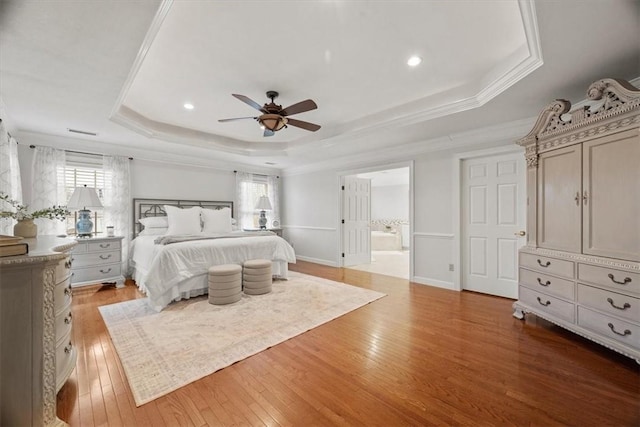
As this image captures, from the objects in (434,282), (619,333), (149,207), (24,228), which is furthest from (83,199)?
(619,333)

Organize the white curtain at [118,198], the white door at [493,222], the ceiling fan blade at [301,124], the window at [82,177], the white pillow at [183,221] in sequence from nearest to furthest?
the ceiling fan blade at [301,124] < the white door at [493,222] < the window at [82,177] < the white pillow at [183,221] < the white curtain at [118,198]

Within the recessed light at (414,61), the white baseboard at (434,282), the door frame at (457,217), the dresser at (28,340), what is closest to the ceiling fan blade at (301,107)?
the recessed light at (414,61)

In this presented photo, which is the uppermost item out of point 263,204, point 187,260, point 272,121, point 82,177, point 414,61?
point 414,61

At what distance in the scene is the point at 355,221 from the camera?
6.27 meters

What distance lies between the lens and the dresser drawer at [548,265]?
8.38 ft

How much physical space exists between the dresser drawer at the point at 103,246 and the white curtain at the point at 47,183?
0.69 m

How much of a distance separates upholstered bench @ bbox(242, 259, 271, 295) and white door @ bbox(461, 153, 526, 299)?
306cm

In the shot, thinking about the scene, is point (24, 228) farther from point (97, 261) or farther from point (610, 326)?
point (610, 326)

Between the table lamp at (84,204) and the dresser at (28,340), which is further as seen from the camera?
the table lamp at (84,204)

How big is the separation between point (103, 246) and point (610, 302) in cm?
608

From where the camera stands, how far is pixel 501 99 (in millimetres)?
2938

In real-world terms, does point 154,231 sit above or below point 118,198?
below

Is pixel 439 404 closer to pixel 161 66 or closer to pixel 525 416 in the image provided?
pixel 525 416

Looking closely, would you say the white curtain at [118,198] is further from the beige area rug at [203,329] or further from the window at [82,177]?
the beige area rug at [203,329]
